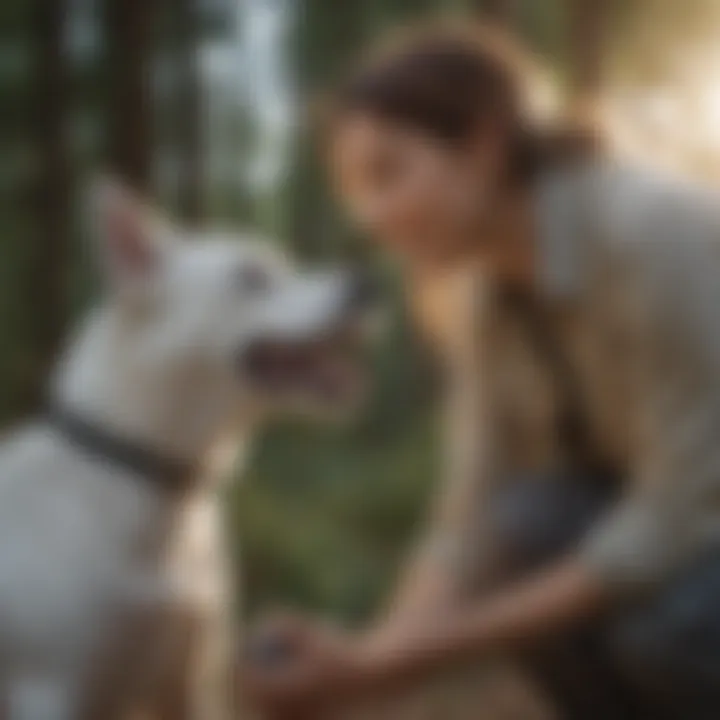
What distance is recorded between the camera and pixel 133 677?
1092mm

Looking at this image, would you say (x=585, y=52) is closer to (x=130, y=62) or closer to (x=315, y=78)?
(x=315, y=78)

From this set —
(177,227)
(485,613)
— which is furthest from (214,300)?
(485,613)

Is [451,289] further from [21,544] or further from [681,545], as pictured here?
[21,544]

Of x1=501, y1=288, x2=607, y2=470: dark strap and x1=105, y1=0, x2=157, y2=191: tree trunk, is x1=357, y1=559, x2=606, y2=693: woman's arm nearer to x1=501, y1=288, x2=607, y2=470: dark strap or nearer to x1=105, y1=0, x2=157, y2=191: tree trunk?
x1=501, y1=288, x2=607, y2=470: dark strap

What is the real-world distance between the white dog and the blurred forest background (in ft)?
0.09

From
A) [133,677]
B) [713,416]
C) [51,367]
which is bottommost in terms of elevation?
[133,677]

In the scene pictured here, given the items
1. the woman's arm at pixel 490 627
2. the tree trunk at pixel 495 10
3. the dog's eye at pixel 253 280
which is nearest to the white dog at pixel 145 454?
the dog's eye at pixel 253 280

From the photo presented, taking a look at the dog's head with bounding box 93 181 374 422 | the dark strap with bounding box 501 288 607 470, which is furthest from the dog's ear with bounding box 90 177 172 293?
the dark strap with bounding box 501 288 607 470

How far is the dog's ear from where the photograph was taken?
1097 millimetres

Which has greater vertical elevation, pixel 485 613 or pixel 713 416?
pixel 713 416

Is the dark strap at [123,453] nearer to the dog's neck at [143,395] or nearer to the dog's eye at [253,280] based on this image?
the dog's neck at [143,395]

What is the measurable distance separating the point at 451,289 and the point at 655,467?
18cm

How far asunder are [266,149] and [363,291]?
14cm

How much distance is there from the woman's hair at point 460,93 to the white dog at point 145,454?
12 cm
